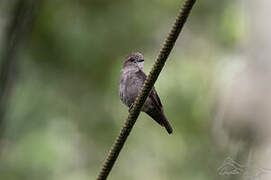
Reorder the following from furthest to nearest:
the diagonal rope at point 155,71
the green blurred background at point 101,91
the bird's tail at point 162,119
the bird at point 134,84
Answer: the green blurred background at point 101,91
the bird at point 134,84
the bird's tail at point 162,119
the diagonal rope at point 155,71

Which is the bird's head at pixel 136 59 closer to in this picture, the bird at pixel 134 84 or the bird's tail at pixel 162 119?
the bird at pixel 134 84

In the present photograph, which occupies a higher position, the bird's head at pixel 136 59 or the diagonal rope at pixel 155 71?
the bird's head at pixel 136 59

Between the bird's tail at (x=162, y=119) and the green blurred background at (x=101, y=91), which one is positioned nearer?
the bird's tail at (x=162, y=119)

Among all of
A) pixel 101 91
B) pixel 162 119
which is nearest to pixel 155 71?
pixel 162 119

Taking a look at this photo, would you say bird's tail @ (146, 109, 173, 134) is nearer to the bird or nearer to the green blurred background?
the bird

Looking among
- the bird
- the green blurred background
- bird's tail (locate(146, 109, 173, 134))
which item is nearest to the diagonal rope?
bird's tail (locate(146, 109, 173, 134))

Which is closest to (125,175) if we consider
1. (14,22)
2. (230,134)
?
(14,22)

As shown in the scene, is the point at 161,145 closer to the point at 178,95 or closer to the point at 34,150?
the point at 178,95

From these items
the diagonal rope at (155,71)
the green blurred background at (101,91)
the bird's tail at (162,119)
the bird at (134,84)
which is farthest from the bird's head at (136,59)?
the green blurred background at (101,91)
